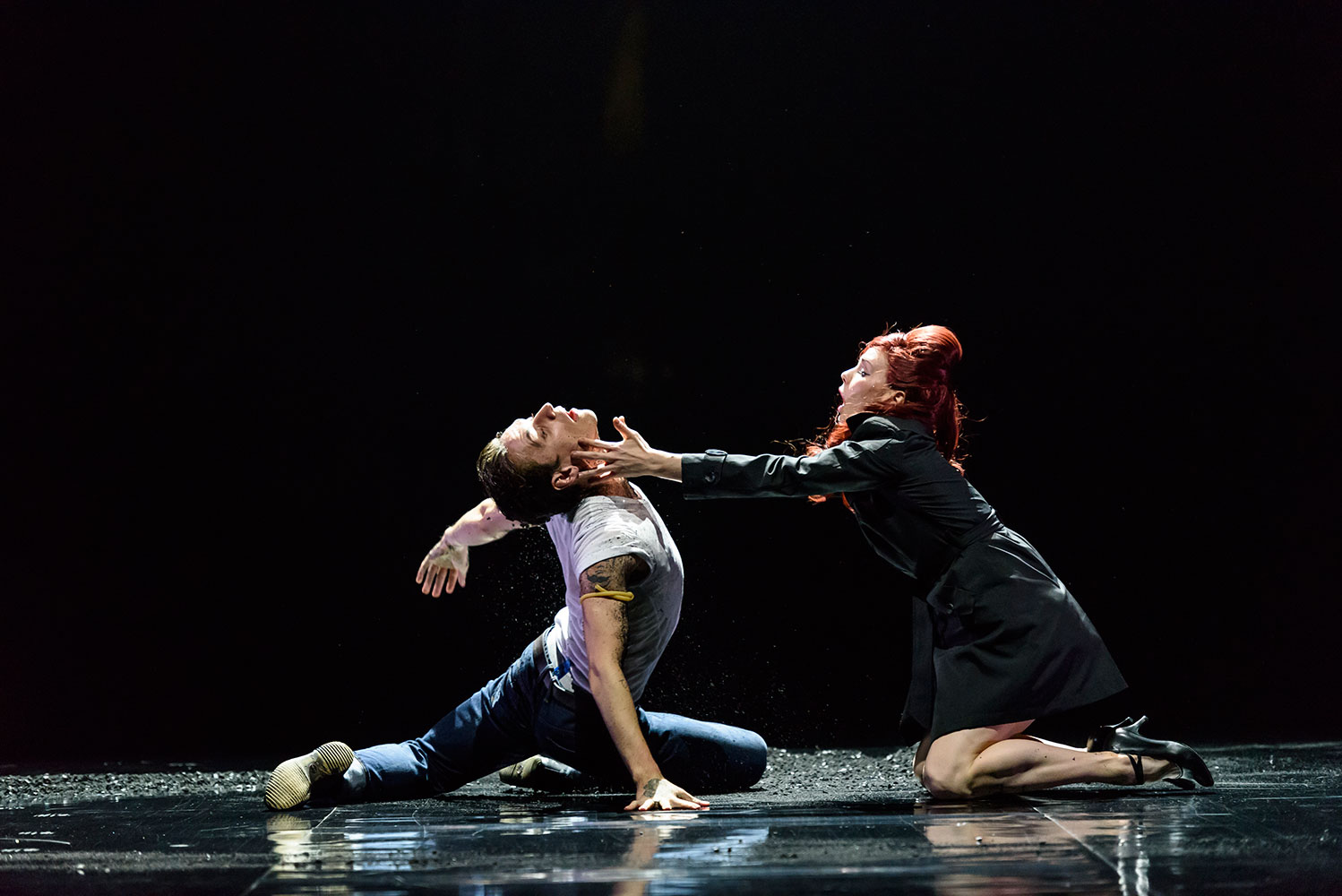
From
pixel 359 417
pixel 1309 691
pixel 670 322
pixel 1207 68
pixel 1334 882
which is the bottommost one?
pixel 1309 691

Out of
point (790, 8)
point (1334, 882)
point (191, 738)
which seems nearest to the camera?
point (1334, 882)

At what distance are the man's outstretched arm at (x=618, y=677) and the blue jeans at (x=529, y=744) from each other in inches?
8.2

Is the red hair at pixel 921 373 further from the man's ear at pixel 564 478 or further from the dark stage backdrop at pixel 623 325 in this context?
the dark stage backdrop at pixel 623 325

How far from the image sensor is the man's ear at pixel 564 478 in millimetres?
2350

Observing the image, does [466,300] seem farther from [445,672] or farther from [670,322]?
[445,672]

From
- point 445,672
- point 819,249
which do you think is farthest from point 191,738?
point 819,249

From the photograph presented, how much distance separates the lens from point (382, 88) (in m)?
3.83

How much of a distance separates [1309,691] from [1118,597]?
2.62 ft

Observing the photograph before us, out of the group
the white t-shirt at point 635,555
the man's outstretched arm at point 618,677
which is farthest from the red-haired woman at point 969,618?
the man's outstretched arm at point 618,677

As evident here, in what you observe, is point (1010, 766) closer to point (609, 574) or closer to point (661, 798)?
point (661, 798)

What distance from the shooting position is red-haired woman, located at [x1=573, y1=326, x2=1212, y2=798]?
2.27 m

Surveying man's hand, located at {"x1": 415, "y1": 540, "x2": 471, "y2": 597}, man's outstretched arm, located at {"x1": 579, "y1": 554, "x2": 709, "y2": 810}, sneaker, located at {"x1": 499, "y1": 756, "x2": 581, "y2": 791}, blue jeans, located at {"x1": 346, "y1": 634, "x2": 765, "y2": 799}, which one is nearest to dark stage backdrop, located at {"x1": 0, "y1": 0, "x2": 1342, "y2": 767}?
man's hand, located at {"x1": 415, "y1": 540, "x2": 471, "y2": 597}

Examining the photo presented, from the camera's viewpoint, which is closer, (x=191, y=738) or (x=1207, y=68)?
(x=191, y=738)

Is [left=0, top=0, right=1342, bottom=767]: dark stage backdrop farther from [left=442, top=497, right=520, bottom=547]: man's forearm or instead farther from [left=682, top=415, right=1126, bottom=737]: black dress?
[left=682, top=415, right=1126, bottom=737]: black dress
